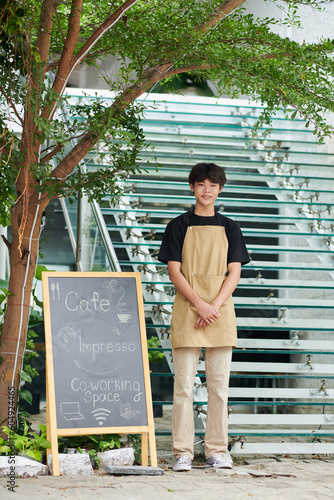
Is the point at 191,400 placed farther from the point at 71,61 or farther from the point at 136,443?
the point at 71,61

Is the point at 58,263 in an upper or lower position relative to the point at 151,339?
upper

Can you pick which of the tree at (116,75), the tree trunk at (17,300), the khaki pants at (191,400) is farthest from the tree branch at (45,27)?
the khaki pants at (191,400)

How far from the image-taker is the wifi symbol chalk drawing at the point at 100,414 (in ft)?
11.4

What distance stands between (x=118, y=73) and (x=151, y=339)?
13.8ft

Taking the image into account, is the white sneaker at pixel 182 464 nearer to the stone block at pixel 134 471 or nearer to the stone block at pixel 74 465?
the stone block at pixel 134 471

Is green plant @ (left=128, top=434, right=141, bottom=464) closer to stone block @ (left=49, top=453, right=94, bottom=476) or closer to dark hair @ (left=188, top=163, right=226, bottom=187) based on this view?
stone block @ (left=49, top=453, right=94, bottom=476)

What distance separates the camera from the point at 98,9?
13.2 feet

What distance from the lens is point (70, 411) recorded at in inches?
135

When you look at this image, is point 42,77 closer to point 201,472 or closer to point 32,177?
point 32,177

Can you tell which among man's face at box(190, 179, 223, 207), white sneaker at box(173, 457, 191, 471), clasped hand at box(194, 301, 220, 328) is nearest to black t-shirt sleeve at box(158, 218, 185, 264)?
man's face at box(190, 179, 223, 207)

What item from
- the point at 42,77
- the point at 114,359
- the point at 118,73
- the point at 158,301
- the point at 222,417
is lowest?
the point at 222,417

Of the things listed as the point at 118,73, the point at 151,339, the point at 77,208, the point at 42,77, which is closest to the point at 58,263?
the point at 151,339

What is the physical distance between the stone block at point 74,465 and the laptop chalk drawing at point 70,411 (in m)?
0.19

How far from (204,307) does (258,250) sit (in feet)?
7.49
